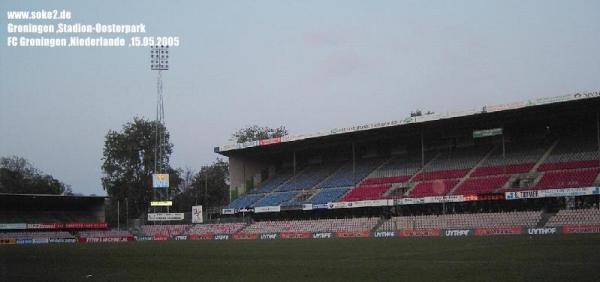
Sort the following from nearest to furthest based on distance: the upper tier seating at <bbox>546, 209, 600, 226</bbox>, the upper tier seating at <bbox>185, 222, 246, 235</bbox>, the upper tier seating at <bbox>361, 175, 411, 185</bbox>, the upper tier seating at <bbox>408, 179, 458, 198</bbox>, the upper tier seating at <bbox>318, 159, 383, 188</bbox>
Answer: the upper tier seating at <bbox>546, 209, 600, 226</bbox>
the upper tier seating at <bbox>408, 179, 458, 198</bbox>
the upper tier seating at <bbox>361, 175, 411, 185</bbox>
the upper tier seating at <bbox>318, 159, 383, 188</bbox>
the upper tier seating at <bbox>185, 222, 246, 235</bbox>

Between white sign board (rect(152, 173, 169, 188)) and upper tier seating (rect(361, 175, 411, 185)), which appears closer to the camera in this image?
upper tier seating (rect(361, 175, 411, 185))

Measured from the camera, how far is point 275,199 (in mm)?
66438

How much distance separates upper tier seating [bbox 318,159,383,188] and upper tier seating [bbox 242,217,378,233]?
19.0 ft

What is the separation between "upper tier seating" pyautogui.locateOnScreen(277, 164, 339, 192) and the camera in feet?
223

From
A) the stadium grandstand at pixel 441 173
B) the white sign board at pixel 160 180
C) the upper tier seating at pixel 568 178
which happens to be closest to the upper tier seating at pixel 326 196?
the stadium grandstand at pixel 441 173

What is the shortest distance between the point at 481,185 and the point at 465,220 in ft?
13.1

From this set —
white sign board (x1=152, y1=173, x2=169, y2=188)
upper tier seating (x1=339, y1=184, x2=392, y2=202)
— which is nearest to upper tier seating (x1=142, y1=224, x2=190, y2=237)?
white sign board (x1=152, y1=173, x2=169, y2=188)

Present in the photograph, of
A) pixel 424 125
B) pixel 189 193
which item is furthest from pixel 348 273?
pixel 189 193

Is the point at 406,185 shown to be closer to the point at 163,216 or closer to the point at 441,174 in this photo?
the point at 441,174

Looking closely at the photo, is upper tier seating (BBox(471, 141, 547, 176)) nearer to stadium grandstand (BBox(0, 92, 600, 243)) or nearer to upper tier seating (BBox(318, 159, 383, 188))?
stadium grandstand (BBox(0, 92, 600, 243))

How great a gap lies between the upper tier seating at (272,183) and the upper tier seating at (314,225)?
20.9ft

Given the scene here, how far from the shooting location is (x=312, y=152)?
74188 mm

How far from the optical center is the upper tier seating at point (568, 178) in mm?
45938

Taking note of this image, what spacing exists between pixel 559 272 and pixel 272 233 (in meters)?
44.8
